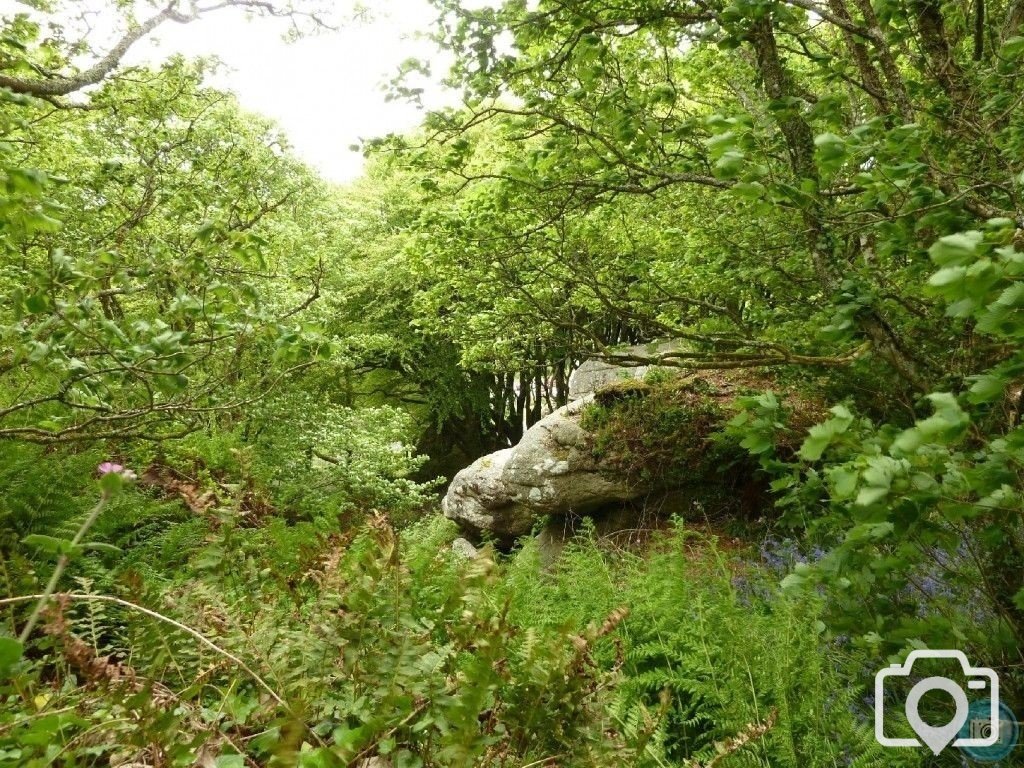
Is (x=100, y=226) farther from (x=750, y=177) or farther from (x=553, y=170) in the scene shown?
(x=750, y=177)

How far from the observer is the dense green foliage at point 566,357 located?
1.46 m

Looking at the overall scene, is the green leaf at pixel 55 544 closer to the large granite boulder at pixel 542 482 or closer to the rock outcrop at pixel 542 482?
the rock outcrop at pixel 542 482

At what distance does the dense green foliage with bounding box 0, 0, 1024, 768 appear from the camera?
1.46 metres

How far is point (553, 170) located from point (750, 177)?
2075 mm

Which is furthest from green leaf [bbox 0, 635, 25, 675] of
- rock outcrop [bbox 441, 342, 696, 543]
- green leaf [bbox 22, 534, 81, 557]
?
rock outcrop [bbox 441, 342, 696, 543]

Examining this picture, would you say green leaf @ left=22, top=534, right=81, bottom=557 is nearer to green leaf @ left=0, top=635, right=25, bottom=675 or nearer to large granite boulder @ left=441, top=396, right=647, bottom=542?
green leaf @ left=0, top=635, right=25, bottom=675

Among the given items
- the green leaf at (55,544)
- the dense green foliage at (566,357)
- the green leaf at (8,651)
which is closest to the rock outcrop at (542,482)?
the dense green foliage at (566,357)

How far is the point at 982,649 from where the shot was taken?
220 cm

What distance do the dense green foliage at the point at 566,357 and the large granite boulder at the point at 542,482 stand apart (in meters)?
2.90

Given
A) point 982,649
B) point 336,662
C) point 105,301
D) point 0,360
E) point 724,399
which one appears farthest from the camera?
point 724,399

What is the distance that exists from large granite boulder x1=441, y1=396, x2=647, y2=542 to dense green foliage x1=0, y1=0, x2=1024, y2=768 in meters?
2.90

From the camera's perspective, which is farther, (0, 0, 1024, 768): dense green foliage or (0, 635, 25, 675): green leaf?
(0, 0, 1024, 768): dense green foliage

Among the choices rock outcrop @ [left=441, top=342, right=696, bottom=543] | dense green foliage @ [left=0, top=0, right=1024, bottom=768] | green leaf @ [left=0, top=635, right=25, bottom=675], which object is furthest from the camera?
rock outcrop @ [left=441, top=342, right=696, bottom=543]

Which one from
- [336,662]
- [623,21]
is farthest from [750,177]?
[336,662]
